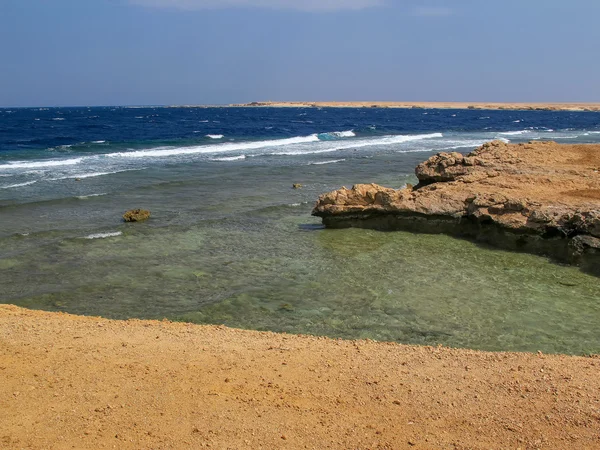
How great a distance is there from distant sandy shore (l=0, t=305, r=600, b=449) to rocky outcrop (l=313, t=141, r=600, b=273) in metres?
5.73

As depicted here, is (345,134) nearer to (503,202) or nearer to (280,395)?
(503,202)

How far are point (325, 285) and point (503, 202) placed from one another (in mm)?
5105

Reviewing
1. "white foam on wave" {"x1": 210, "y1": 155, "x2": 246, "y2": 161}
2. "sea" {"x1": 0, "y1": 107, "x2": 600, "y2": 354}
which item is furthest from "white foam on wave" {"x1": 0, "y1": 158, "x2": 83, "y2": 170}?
"sea" {"x1": 0, "y1": 107, "x2": 600, "y2": 354}

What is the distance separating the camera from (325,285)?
1085 centimetres

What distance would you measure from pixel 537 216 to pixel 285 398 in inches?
341

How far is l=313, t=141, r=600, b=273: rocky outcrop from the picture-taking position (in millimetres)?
12078

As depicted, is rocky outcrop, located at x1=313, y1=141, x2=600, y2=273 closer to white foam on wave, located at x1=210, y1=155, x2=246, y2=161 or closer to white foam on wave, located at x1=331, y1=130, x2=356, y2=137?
white foam on wave, located at x1=210, y1=155, x2=246, y2=161

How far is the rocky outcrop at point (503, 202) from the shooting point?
39.6 feet

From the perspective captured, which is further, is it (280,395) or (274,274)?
(274,274)

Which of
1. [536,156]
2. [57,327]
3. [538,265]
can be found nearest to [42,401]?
[57,327]

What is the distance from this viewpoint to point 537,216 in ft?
40.5

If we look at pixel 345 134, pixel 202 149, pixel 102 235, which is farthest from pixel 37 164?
pixel 345 134

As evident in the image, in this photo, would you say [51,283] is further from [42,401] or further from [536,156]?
[536,156]

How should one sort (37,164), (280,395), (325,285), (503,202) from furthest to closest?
(37,164)
(503,202)
(325,285)
(280,395)
